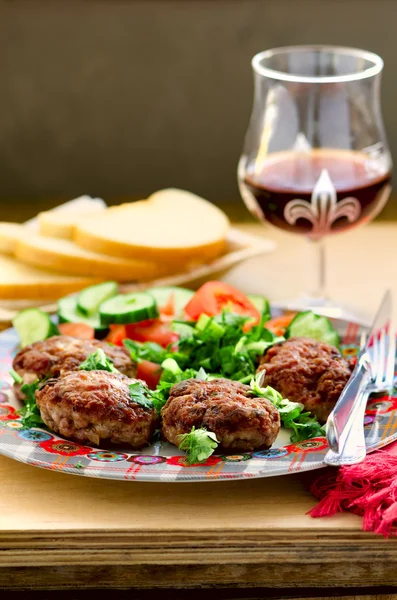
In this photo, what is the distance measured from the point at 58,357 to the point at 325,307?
0.98m

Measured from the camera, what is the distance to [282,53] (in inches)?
110

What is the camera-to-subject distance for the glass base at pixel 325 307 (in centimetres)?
272


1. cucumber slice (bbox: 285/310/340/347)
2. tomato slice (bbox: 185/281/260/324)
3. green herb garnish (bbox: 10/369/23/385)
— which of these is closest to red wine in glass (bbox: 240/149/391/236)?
tomato slice (bbox: 185/281/260/324)

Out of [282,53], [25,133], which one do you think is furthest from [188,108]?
[282,53]

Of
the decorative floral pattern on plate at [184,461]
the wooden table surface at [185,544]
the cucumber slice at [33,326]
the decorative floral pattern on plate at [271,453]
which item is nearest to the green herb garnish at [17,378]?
the cucumber slice at [33,326]

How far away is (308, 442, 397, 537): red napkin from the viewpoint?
5.63 feet

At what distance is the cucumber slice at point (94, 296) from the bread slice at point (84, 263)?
0.78 ft

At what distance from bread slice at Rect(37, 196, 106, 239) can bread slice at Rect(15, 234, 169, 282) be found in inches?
4.5

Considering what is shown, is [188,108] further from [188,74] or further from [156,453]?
[156,453]

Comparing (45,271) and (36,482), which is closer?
(36,482)

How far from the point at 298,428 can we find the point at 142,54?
7.73 ft

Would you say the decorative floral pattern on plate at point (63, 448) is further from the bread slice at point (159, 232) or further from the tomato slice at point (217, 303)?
the bread slice at point (159, 232)

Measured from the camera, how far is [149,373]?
2207mm

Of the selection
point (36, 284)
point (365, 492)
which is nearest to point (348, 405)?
point (365, 492)
